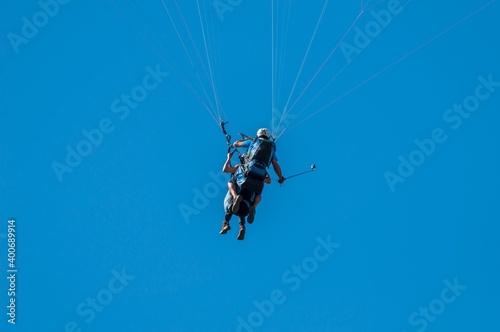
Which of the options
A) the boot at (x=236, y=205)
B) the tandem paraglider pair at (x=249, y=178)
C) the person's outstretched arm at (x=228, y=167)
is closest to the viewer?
the boot at (x=236, y=205)

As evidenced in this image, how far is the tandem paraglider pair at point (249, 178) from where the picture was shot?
1708 centimetres

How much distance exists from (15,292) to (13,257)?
998 mm

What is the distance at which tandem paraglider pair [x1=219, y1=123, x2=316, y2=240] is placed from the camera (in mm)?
17078

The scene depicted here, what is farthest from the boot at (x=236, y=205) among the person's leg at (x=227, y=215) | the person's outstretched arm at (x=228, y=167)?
the person's outstretched arm at (x=228, y=167)

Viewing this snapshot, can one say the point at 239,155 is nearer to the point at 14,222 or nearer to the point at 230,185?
the point at 230,185

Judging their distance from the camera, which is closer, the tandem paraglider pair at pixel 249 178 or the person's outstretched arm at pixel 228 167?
the tandem paraglider pair at pixel 249 178

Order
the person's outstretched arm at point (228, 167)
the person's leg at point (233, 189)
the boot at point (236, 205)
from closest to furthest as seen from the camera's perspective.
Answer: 1. the boot at point (236, 205)
2. the person's leg at point (233, 189)
3. the person's outstretched arm at point (228, 167)

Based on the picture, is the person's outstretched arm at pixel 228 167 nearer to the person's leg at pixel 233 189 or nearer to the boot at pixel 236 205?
the person's leg at pixel 233 189

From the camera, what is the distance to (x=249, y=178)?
17109mm

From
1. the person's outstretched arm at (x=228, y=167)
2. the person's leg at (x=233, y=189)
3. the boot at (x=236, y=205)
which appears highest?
the person's outstretched arm at (x=228, y=167)

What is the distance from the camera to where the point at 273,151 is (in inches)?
693

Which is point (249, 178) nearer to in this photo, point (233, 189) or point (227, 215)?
point (233, 189)

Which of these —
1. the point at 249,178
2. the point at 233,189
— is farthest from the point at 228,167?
the point at 249,178

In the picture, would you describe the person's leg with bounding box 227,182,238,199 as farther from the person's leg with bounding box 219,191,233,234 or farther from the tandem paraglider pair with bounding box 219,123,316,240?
the person's leg with bounding box 219,191,233,234
